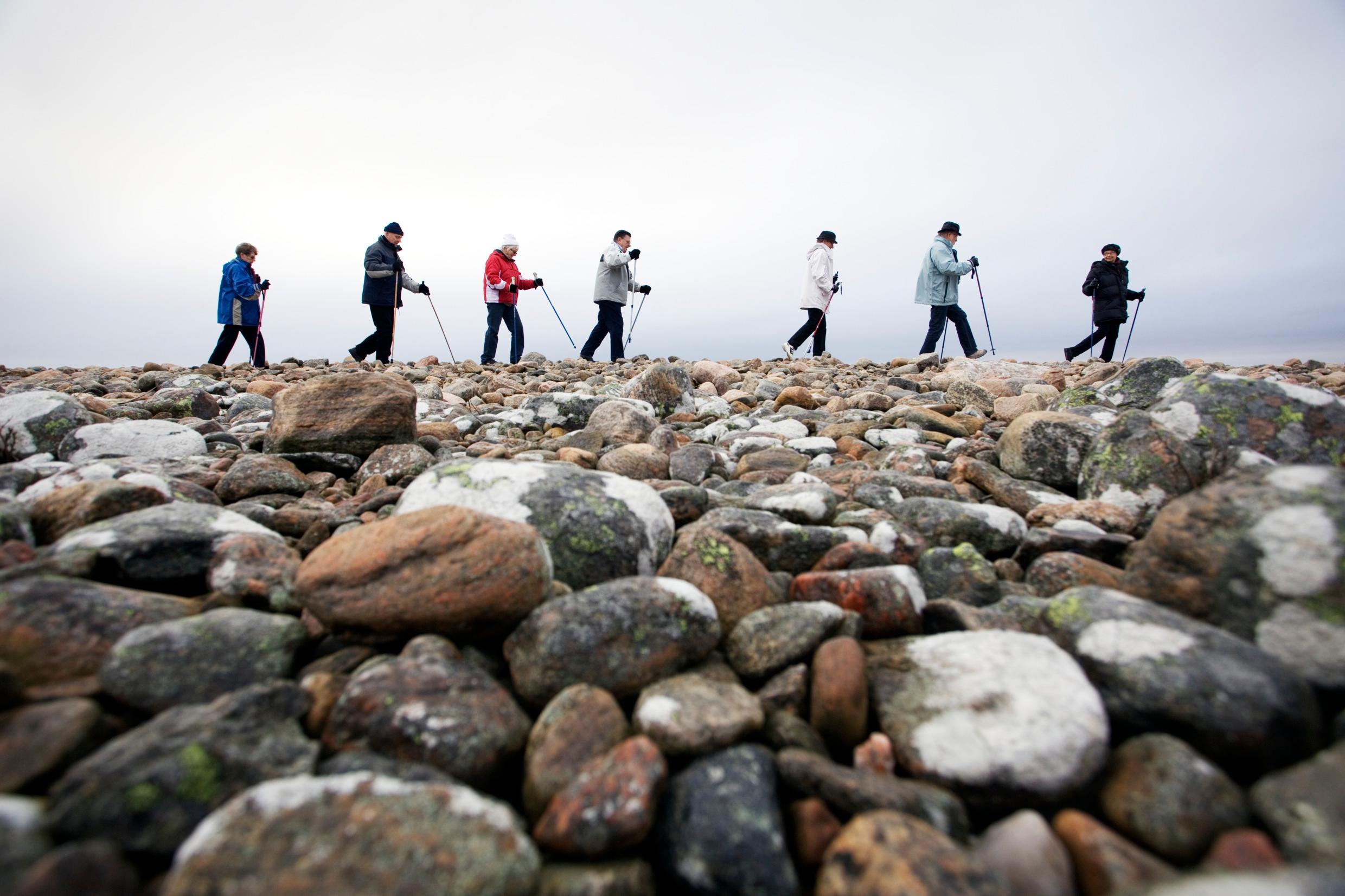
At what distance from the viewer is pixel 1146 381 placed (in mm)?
6406

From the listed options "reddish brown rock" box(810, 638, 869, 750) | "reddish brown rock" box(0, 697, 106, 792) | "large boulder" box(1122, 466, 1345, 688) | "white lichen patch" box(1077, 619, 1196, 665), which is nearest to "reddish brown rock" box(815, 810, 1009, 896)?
"reddish brown rock" box(810, 638, 869, 750)

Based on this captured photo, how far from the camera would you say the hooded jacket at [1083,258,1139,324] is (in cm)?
1343

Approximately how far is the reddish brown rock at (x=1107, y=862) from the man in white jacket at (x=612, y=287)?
12.8m

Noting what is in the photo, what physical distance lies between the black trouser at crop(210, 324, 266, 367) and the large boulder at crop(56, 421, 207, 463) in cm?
827

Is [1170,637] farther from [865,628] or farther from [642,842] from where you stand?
[642,842]

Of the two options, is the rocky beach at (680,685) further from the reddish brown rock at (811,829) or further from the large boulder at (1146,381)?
the large boulder at (1146,381)

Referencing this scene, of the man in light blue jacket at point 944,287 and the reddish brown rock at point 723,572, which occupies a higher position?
the man in light blue jacket at point 944,287

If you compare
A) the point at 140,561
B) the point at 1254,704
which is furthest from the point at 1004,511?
the point at 140,561

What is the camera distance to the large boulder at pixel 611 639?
2166 millimetres

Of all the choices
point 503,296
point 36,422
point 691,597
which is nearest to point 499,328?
point 503,296

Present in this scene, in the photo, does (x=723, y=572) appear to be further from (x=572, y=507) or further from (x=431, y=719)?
(x=431, y=719)

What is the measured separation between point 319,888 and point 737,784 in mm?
1038

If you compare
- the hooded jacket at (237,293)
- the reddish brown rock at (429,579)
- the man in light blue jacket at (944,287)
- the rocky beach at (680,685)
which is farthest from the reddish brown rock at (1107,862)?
the hooded jacket at (237,293)

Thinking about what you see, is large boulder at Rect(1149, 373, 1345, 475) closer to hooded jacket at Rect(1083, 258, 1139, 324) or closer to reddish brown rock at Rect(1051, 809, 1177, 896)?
reddish brown rock at Rect(1051, 809, 1177, 896)
